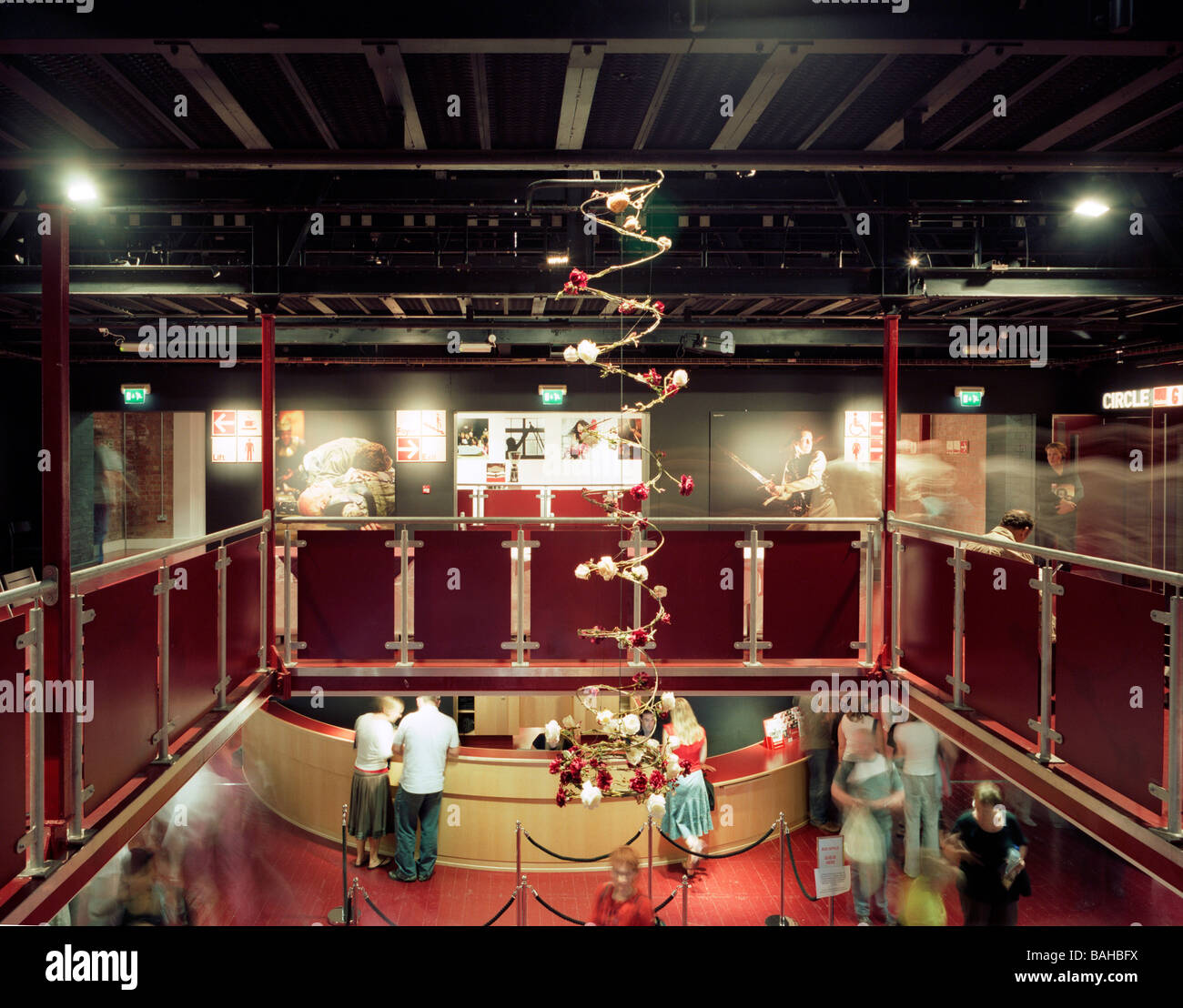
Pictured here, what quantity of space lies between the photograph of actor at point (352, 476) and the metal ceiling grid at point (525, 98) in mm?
8085

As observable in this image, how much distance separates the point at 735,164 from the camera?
3273mm

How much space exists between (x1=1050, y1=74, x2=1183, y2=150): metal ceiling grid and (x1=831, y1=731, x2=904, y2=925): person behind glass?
4923mm

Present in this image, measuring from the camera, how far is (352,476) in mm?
11016

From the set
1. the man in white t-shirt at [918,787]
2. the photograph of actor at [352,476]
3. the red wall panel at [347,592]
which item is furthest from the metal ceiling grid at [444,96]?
the photograph of actor at [352,476]

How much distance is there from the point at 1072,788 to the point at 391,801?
6.32m

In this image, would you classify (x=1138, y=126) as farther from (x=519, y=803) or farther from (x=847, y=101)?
(x=519, y=803)

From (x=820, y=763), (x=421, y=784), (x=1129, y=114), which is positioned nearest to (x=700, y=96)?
(x=1129, y=114)

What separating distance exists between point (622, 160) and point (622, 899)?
466 centimetres

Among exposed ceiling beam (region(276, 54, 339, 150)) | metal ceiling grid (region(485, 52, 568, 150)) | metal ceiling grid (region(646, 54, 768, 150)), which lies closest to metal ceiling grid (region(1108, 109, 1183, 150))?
metal ceiling grid (region(646, 54, 768, 150))

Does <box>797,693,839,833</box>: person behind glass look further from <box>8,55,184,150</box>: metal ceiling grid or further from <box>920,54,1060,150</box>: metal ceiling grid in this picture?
<box>8,55,184,150</box>: metal ceiling grid

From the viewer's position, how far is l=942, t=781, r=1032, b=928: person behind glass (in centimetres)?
486

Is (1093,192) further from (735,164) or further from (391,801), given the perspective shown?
(391,801)

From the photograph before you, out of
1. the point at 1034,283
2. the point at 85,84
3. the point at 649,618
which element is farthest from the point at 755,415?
the point at 85,84

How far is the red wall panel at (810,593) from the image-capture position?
207 inches
